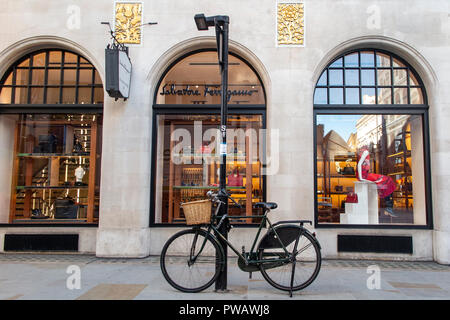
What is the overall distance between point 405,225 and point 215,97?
5269 millimetres

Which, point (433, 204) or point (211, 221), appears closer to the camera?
point (211, 221)

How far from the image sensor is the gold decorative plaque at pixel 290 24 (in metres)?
7.54

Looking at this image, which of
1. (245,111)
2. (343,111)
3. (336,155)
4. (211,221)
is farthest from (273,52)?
(211,221)

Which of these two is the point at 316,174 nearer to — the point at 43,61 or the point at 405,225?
the point at 405,225

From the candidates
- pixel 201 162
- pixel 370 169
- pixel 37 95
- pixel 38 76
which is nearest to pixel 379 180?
pixel 370 169

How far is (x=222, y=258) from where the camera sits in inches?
186

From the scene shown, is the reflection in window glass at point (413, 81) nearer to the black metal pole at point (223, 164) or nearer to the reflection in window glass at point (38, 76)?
the black metal pole at point (223, 164)

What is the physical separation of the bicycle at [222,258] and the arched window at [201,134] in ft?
9.15

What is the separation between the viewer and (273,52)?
7535 millimetres

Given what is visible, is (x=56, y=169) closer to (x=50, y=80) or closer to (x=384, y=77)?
(x=50, y=80)

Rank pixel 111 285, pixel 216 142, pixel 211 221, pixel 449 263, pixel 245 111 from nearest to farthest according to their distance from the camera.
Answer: pixel 211 221
pixel 111 285
pixel 449 263
pixel 245 111
pixel 216 142

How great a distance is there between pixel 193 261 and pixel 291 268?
4.75ft

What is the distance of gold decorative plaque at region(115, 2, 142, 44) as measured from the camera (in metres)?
7.64

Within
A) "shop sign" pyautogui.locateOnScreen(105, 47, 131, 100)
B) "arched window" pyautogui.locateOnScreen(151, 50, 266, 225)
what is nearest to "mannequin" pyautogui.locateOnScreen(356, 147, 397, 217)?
"arched window" pyautogui.locateOnScreen(151, 50, 266, 225)
